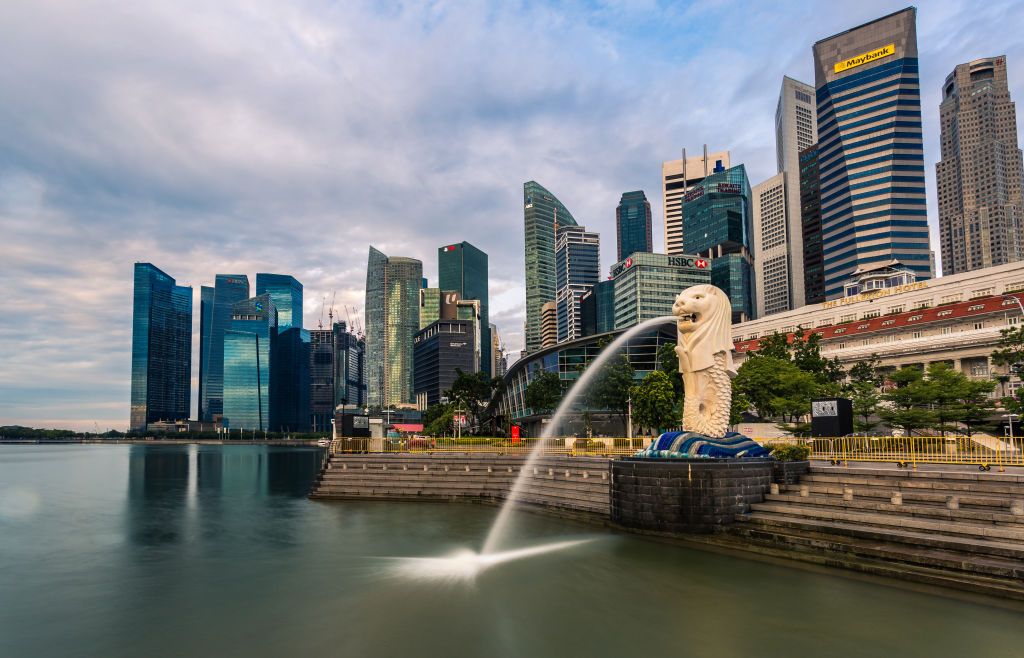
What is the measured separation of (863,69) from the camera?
175 m

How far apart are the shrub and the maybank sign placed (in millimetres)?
191881

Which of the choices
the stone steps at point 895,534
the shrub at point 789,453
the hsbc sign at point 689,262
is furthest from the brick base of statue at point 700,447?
the hsbc sign at point 689,262

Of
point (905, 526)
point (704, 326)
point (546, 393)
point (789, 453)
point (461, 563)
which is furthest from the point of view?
point (546, 393)

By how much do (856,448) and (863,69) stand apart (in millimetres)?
184483

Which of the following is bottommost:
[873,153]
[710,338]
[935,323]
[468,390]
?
[468,390]

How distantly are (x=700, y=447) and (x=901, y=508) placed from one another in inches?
287

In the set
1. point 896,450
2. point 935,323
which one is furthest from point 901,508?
point 935,323

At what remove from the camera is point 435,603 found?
17.8m

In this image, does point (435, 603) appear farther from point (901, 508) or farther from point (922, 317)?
point (922, 317)

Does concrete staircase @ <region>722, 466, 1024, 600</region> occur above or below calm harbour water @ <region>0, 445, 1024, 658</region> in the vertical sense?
above

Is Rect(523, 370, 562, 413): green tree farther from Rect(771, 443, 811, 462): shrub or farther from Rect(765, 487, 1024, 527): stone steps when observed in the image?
Rect(765, 487, 1024, 527): stone steps

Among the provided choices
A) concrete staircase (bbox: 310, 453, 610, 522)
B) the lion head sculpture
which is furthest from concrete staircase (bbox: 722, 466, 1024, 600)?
concrete staircase (bbox: 310, 453, 610, 522)

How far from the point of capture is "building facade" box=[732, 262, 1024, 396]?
230ft

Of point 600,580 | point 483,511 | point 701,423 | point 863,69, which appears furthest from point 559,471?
point 863,69
